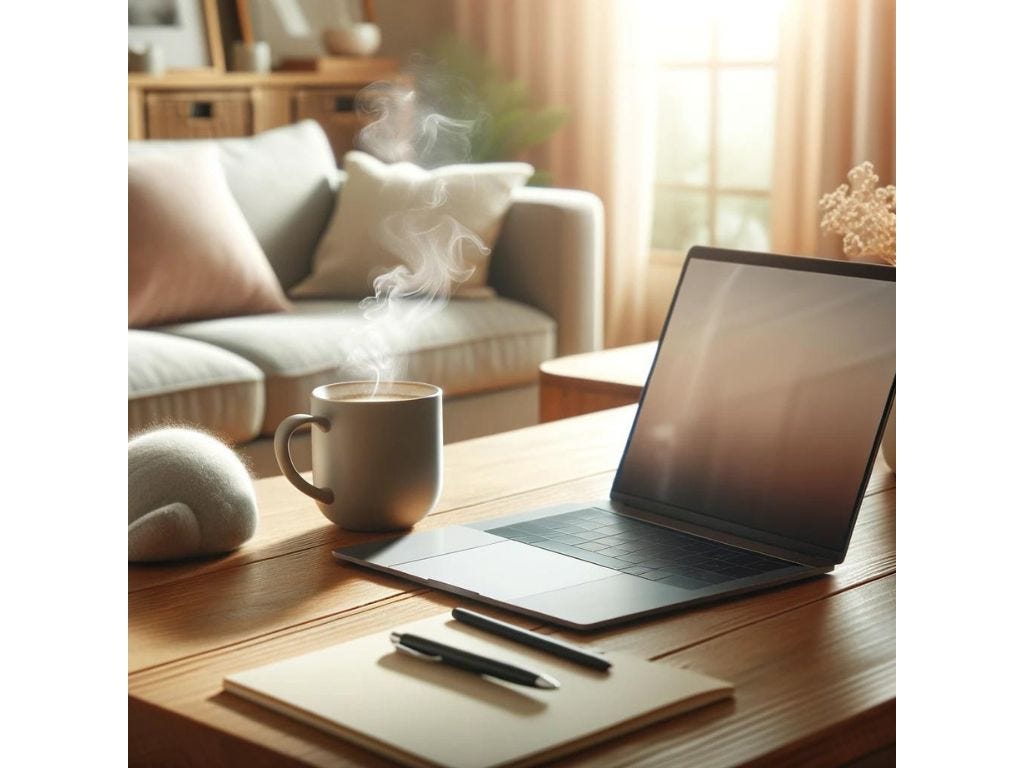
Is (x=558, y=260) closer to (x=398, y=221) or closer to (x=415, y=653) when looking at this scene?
(x=398, y=221)

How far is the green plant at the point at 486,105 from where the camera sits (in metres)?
4.37

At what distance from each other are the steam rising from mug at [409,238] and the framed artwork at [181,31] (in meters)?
0.55

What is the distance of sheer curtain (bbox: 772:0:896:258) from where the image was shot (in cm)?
369

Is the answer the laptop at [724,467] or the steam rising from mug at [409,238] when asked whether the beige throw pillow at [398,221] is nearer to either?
the steam rising from mug at [409,238]

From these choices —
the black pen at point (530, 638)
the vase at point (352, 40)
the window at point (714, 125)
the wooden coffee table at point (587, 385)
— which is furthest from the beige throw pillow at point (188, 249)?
the black pen at point (530, 638)

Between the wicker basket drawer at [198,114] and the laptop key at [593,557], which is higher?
the wicker basket drawer at [198,114]

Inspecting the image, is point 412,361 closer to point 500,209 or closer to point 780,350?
point 500,209

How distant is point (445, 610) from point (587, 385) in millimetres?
1229

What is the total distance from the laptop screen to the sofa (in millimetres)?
1531

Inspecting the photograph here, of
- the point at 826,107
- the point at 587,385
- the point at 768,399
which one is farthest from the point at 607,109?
the point at 768,399

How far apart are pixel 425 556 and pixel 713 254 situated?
1.17 ft

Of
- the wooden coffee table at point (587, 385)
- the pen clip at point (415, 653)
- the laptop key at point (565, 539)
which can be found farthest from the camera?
the wooden coffee table at point (587, 385)

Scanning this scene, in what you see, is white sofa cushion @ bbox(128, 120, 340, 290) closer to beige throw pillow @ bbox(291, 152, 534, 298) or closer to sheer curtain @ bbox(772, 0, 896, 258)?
beige throw pillow @ bbox(291, 152, 534, 298)
